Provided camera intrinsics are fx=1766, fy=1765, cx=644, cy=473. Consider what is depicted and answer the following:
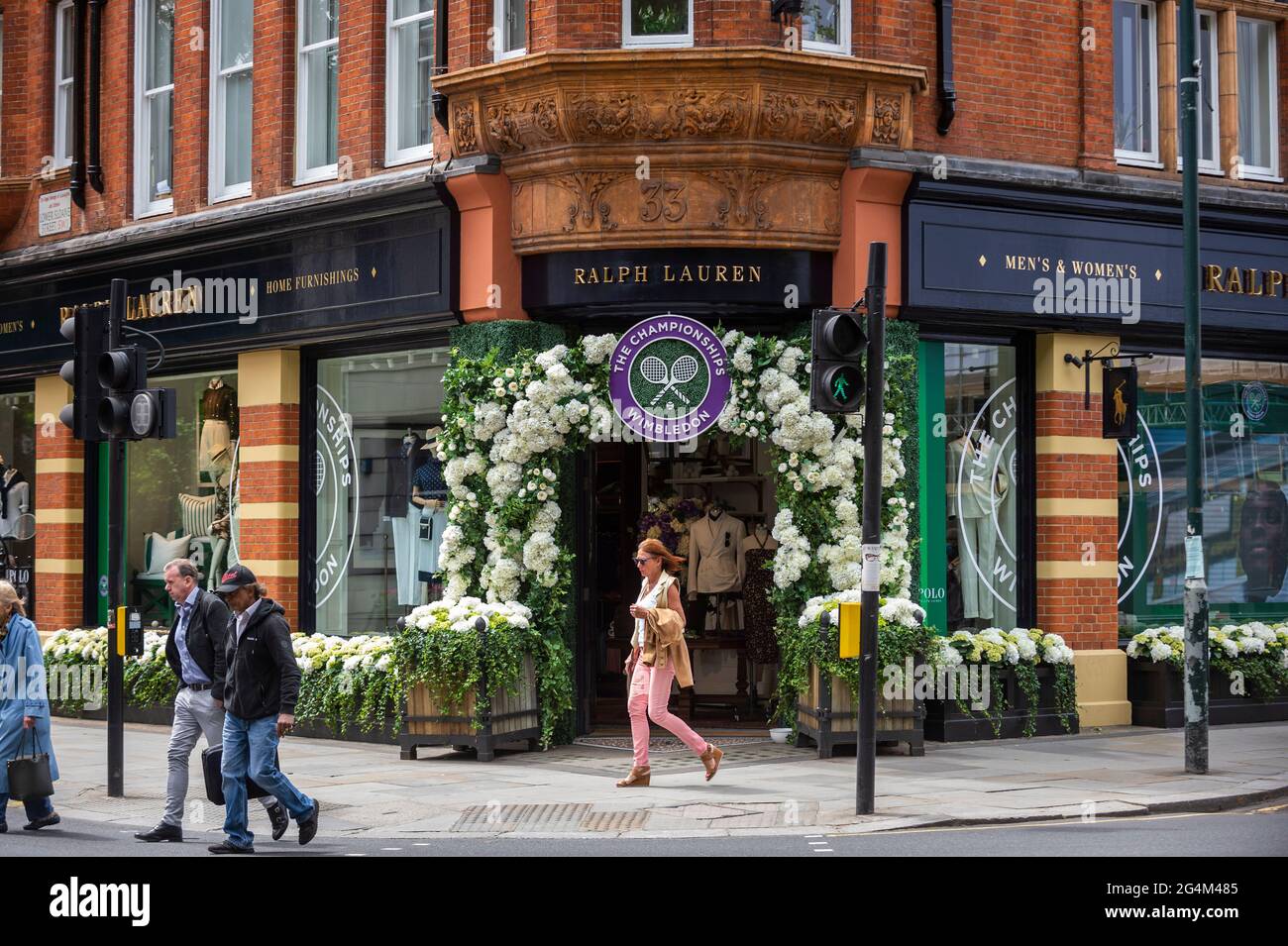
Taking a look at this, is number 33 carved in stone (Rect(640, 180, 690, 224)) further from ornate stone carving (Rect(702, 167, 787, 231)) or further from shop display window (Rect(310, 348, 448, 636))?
shop display window (Rect(310, 348, 448, 636))

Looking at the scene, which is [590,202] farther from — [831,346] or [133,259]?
[133,259]

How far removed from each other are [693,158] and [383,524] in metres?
5.05

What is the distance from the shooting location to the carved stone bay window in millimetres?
14867

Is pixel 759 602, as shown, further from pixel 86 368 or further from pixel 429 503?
pixel 86 368

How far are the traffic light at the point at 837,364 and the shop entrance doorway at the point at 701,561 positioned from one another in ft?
15.6

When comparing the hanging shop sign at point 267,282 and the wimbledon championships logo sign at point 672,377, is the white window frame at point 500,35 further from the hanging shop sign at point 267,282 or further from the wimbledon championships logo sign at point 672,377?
the wimbledon championships logo sign at point 672,377

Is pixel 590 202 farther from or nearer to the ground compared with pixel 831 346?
farther from the ground

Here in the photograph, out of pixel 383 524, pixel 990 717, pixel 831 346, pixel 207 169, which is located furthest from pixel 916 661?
pixel 207 169

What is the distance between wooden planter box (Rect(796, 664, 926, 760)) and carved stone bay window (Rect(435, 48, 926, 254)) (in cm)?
384

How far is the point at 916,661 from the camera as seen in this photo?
1514 centimetres

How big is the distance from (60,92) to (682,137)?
33.2ft

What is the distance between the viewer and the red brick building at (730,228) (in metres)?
15.3

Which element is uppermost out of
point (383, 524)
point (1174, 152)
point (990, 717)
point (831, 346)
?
point (1174, 152)

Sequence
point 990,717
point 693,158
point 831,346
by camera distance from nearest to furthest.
A: point 831,346, point 693,158, point 990,717
